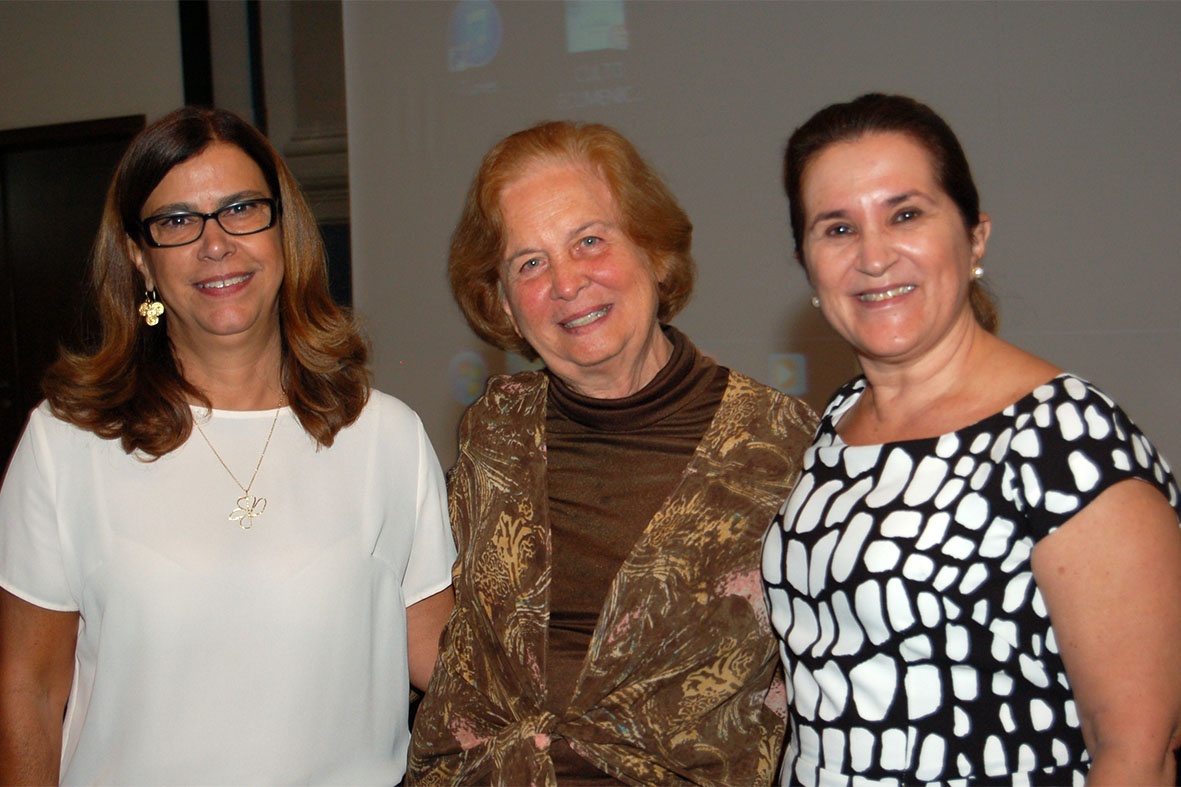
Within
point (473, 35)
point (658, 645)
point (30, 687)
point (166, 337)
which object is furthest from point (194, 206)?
point (473, 35)

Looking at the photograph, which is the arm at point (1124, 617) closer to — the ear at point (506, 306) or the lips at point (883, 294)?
the lips at point (883, 294)

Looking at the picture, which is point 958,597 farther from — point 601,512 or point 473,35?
point 473,35

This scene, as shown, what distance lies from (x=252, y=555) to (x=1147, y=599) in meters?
1.41

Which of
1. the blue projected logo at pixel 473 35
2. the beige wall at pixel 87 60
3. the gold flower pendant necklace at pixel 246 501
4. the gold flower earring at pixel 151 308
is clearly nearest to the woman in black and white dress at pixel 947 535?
the gold flower pendant necklace at pixel 246 501

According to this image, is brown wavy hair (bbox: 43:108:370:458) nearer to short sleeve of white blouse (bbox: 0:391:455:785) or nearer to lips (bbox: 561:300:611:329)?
short sleeve of white blouse (bbox: 0:391:455:785)

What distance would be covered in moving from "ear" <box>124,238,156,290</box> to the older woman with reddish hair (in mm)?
604

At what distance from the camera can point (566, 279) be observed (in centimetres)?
187

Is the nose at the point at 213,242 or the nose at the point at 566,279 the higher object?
the nose at the point at 213,242

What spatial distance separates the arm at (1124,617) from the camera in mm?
1202

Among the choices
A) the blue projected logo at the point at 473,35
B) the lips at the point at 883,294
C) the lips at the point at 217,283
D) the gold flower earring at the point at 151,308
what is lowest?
the gold flower earring at the point at 151,308

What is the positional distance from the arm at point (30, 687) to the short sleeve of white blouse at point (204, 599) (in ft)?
0.11

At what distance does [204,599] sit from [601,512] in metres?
0.73

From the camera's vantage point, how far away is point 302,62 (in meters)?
4.92

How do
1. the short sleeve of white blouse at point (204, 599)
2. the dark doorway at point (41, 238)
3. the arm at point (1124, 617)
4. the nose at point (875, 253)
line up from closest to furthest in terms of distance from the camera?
the arm at point (1124, 617) < the nose at point (875, 253) < the short sleeve of white blouse at point (204, 599) < the dark doorway at point (41, 238)
